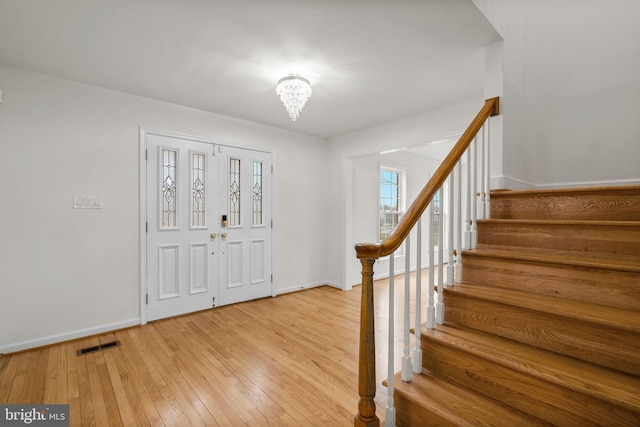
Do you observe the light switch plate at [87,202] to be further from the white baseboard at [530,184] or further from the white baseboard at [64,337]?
the white baseboard at [530,184]

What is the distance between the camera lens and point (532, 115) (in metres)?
2.71

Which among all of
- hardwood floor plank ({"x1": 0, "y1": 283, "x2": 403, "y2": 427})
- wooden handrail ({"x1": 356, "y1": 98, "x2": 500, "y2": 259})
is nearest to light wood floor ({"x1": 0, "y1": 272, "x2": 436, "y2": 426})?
hardwood floor plank ({"x1": 0, "y1": 283, "x2": 403, "y2": 427})

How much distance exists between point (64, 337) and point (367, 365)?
3078mm

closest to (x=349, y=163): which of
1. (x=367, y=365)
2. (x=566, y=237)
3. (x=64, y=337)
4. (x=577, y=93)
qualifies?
(x=577, y=93)

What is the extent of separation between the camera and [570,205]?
6.23 ft

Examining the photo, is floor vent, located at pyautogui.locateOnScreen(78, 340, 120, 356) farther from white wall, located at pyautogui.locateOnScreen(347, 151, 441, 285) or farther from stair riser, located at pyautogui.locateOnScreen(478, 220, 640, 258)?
stair riser, located at pyautogui.locateOnScreen(478, 220, 640, 258)

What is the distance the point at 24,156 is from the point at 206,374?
2514 mm

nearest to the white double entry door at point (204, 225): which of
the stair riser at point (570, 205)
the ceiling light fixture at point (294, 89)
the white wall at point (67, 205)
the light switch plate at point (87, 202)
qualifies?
the white wall at point (67, 205)

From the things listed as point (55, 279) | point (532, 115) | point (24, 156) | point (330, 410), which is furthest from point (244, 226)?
point (532, 115)

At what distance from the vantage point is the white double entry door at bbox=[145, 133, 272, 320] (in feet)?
10.7

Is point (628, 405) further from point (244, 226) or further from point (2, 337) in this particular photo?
point (2, 337)

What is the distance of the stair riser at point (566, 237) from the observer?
1518 mm

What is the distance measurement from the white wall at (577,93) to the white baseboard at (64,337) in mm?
4100

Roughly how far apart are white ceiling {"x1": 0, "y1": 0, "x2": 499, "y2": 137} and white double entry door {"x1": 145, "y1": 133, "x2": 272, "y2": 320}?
0.77 metres
